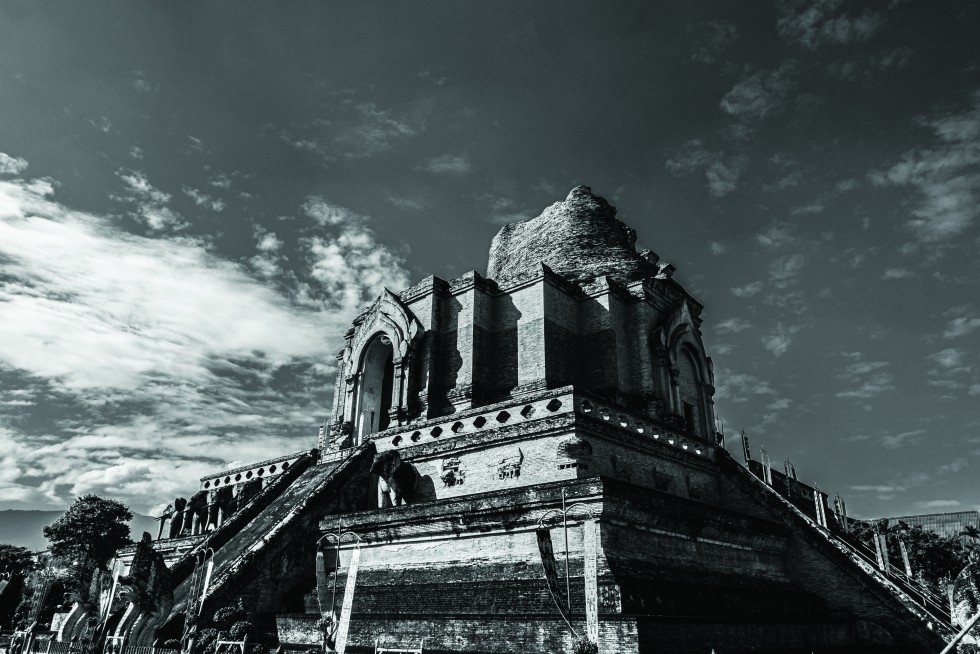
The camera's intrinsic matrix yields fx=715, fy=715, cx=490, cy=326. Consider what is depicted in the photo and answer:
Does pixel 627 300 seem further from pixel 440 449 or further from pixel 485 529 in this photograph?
pixel 485 529

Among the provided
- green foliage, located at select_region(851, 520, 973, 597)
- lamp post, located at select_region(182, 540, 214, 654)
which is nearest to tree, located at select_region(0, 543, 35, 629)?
lamp post, located at select_region(182, 540, 214, 654)

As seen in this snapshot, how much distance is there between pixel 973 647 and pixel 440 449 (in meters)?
11.4

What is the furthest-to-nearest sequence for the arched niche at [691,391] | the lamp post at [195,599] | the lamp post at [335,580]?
the arched niche at [691,391] → the lamp post at [335,580] → the lamp post at [195,599]

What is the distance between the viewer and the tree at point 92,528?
121 ft

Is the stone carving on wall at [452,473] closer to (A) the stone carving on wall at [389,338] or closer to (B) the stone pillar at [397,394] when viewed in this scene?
(B) the stone pillar at [397,394]

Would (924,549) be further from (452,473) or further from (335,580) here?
(335,580)

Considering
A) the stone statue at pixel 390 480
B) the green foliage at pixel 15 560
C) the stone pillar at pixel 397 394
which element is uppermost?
the stone pillar at pixel 397 394

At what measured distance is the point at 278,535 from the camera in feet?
52.9

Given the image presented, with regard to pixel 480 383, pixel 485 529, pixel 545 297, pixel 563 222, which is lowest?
pixel 485 529

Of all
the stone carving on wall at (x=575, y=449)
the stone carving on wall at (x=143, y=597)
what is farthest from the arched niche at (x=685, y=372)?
the stone carving on wall at (x=143, y=597)

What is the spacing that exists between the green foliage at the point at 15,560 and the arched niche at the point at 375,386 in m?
17.5

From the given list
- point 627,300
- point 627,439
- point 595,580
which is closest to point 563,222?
point 627,300

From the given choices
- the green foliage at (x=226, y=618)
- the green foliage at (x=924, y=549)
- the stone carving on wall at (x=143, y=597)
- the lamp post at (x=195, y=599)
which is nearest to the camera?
the green foliage at (x=226, y=618)

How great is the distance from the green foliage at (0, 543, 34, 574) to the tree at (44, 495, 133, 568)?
1.57 m
